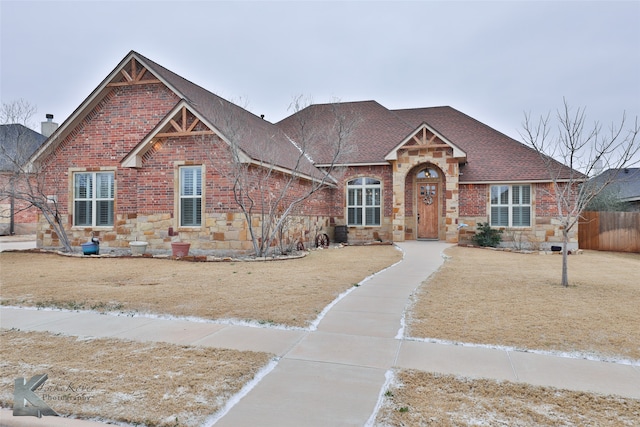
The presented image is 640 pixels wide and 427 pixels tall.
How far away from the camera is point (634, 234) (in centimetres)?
1922

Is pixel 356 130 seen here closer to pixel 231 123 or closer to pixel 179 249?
pixel 231 123

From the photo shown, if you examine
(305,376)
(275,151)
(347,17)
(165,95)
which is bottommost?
(305,376)

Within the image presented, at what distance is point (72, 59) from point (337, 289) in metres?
23.3

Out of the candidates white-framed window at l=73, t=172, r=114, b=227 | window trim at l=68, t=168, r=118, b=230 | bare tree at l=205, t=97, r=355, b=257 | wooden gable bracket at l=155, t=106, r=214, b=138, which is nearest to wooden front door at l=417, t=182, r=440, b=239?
bare tree at l=205, t=97, r=355, b=257

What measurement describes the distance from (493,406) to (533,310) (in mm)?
3730

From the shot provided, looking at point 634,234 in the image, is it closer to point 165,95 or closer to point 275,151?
point 275,151

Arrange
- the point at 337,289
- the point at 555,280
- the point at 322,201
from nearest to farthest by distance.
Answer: the point at 337,289 < the point at 555,280 < the point at 322,201

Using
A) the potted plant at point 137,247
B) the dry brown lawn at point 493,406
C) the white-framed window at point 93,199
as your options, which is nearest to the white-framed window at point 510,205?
the potted plant at point 137,247

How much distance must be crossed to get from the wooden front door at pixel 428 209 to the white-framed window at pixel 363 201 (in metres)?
1.99

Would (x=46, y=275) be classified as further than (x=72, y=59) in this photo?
No

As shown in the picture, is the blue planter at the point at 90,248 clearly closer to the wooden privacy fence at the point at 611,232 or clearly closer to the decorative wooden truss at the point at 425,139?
the decorative wooden truss at the point at 425,139

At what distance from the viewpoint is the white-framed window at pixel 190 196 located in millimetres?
14273

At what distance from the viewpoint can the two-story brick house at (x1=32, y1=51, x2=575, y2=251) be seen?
14039 mm

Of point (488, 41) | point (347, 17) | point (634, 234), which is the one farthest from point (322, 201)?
point (634, 234)
